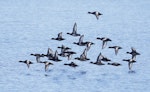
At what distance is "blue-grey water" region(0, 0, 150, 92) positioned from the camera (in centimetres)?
6956

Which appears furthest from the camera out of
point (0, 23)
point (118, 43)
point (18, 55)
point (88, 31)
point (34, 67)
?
point (0, 23)

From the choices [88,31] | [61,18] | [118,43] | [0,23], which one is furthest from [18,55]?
[61,18]

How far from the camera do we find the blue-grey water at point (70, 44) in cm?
6956

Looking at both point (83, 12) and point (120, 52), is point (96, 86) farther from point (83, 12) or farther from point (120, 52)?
point (83, 12)

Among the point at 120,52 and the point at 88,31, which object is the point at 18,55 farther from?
the point at 88,31

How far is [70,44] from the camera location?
102 m

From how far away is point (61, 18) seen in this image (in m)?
150

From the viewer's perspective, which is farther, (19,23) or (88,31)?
(19,23)

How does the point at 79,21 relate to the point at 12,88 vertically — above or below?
above

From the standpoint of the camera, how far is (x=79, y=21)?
14538 centimetres

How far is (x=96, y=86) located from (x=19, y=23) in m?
72.5

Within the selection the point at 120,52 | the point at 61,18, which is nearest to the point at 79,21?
the point at 61,18

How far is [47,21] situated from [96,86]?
7847 centimetres

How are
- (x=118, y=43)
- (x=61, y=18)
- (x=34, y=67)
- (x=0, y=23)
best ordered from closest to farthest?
(x=34, y=67) → (x=118, y=43) → (x=0, y=23) → (x=61, y=18)
